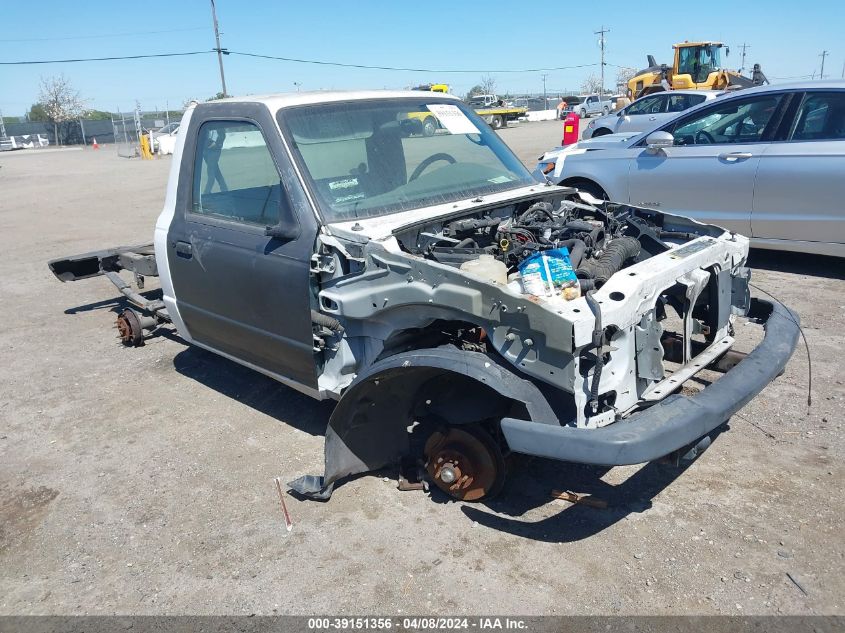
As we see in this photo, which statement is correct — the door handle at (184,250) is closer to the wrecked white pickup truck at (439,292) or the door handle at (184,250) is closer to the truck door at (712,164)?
the wrecked white pickup truck at (439,292)

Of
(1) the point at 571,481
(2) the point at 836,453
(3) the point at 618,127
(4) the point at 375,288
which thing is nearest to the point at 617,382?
(1) the point at 571,481

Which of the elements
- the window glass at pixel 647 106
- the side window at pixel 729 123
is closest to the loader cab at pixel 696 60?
the window glass at pixel 647 106

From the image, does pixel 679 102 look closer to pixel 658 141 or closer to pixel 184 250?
pixel 658 141

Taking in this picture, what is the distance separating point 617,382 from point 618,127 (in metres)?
15.4

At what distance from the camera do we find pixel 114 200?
16.0 meters

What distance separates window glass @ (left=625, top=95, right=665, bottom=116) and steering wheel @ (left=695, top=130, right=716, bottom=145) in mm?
10989

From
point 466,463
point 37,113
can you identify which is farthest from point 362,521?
point 37,113

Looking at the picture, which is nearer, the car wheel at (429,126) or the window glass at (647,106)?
the car wheel at (429,126)

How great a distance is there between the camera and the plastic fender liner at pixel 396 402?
293cm

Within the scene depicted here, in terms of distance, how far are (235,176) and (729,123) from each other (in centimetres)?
499

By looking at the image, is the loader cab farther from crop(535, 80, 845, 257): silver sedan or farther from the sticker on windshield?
the sticker on windshield

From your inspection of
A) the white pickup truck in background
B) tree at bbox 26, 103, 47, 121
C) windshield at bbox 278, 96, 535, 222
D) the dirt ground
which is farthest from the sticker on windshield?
tree at bbox 26, 103, 47, 121

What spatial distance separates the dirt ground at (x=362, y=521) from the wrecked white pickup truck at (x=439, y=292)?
1.11ft

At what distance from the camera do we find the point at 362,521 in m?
3.43
